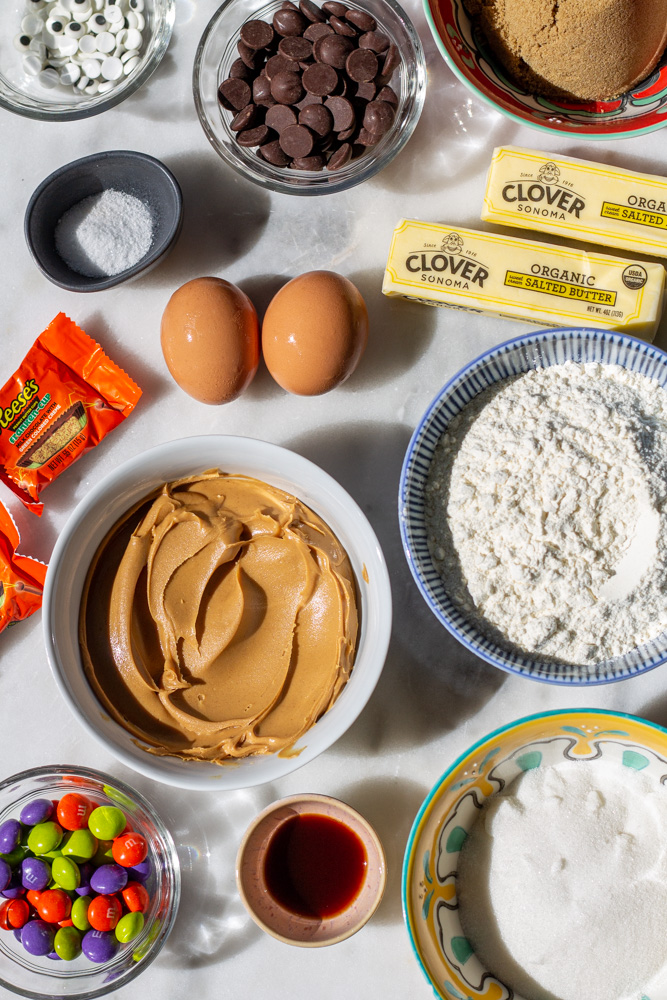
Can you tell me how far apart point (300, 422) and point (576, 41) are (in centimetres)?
85

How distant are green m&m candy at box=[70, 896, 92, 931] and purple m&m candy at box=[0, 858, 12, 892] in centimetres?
14

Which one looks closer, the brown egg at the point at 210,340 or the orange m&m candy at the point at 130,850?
the brown egg at the point at 210,340

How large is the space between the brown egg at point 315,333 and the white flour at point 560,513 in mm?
247

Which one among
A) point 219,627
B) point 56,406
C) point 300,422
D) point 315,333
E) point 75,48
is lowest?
Result: point 219,627

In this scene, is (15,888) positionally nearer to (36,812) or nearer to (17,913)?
(17,913)

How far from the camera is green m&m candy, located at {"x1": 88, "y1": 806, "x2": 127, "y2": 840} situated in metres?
1.70

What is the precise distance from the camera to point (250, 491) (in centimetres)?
159

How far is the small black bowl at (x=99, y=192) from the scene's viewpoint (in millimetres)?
1651

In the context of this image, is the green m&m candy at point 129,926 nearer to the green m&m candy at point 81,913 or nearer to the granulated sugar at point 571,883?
the green m&m candy at point 81,913

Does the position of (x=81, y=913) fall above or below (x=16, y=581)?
below

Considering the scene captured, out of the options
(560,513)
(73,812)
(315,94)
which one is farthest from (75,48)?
(73,812)

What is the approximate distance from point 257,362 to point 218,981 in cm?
126

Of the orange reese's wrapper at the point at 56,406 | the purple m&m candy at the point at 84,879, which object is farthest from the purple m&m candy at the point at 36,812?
the orange reese's wrapper at the point at 56,406

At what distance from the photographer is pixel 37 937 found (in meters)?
1.67
